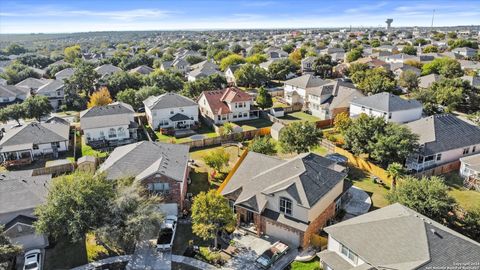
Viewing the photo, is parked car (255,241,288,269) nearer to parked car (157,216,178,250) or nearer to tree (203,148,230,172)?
parked car (157,216,178,250)

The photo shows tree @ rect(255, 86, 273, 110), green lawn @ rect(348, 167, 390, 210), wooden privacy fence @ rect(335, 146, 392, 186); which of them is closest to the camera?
green lawn @ rect(348, 167, 390, 210)

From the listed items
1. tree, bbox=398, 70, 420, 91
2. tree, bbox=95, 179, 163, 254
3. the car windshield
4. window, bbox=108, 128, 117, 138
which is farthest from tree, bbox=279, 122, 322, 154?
tree, bbox=398, 70, 420, 91

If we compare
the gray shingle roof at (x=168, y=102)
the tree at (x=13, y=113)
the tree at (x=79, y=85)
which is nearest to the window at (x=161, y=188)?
the gray shingle roof at (x=168, y=102)

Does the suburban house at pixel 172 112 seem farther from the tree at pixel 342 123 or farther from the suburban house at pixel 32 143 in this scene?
the tree at pixel 342 123

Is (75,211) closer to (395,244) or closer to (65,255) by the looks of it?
(65,255)

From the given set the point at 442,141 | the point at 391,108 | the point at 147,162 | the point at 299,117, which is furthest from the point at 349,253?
the point at 299,117

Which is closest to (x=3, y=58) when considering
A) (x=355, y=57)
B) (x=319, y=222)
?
(x=355, y=57)
